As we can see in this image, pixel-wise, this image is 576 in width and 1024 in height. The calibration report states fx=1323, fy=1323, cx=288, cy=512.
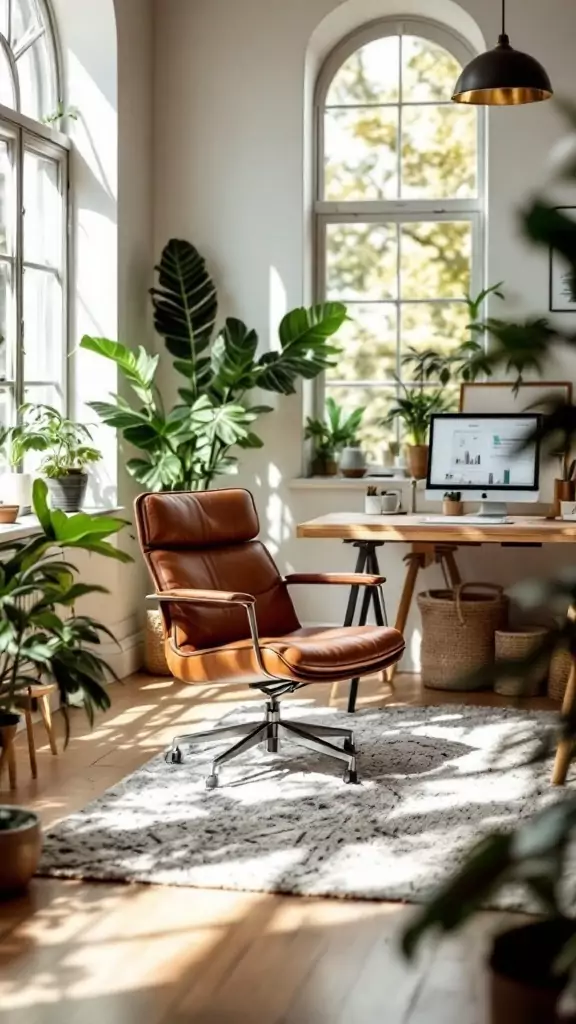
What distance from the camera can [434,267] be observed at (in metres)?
6.14

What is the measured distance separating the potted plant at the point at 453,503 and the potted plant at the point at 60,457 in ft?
4.75

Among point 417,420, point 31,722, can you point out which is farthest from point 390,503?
point 31,722

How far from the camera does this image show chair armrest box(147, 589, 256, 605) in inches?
157

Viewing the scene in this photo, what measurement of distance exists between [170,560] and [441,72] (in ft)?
9.99

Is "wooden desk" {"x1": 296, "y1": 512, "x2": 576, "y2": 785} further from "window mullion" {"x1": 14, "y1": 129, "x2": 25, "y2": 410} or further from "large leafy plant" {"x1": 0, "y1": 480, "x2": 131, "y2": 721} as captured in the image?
"large leafy plant" {"x1": 0, "y1": 480, "x2": 131, "y2": 721}

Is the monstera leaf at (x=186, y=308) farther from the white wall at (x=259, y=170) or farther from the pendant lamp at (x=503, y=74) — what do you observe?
the pendant lamp at (x=503, y=74)

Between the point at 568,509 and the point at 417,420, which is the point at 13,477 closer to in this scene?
the point at 417,420

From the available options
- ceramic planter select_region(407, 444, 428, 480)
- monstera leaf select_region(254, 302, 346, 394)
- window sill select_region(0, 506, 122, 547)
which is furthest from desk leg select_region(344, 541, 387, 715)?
window sill select_region(0, 506, 122, 547)

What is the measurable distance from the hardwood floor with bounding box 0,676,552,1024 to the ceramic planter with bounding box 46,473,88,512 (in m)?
2.26

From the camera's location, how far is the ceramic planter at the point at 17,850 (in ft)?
10.1

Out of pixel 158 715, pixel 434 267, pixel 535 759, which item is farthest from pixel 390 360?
pixel 535 759

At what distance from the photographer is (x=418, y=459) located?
591 centimetres

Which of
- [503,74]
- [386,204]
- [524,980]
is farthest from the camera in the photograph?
[386,204]

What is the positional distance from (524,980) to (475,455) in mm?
3744
